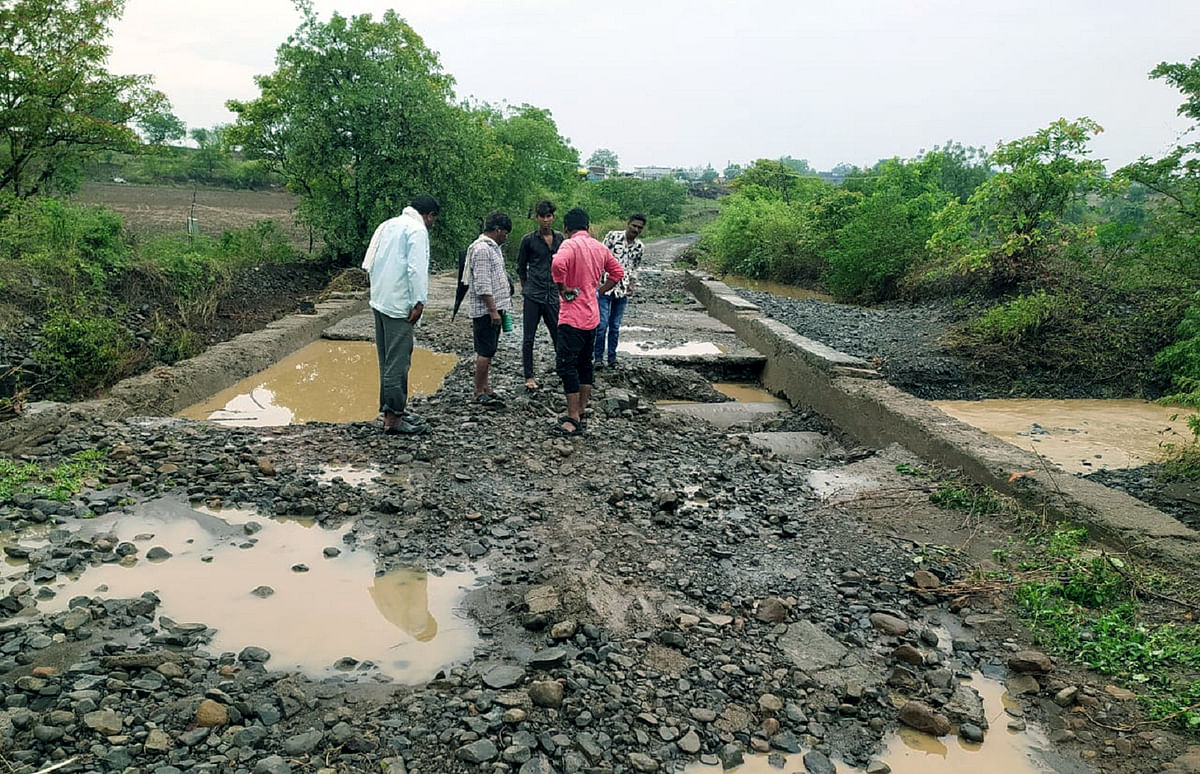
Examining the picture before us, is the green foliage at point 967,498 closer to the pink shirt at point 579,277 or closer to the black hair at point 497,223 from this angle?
the pink shirt at point 579,277

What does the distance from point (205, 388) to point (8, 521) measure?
3.33 metres

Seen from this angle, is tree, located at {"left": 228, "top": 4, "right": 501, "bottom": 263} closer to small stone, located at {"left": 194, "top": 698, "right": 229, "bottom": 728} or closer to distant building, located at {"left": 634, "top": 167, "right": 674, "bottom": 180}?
small stone, located at {"left": 194, "top": 698, "right": 229, "bottom": 728}

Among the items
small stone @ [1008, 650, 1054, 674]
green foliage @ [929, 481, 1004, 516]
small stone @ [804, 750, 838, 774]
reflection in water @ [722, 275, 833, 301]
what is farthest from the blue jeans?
reflection in water @ [722, 275, 833, 301]

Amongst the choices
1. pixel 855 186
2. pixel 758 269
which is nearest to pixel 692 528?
pixel 758 269

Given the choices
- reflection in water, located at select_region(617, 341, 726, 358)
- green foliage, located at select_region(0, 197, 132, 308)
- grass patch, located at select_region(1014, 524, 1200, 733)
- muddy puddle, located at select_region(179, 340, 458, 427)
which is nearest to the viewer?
grass patch, located at select_region(1014, 524, 1200, 733)

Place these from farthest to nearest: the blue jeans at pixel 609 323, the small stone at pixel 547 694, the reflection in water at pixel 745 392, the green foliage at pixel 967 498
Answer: the reflection in water at pixel 745 392, the blue jeans at pixel 609 323, the green foliage at pixel 967 498, the small stone at pixel 547 694

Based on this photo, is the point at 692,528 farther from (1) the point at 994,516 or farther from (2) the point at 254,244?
(2) the point at 254,244

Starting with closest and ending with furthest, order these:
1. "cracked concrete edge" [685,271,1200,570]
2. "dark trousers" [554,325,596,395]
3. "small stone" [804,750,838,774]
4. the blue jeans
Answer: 1. "small stone" [804,750,838,774]
2. "cracked concrete edge" [685,271,1200,570]
3. "dark trousers" [554,325,596,395]
4. the blue jeans

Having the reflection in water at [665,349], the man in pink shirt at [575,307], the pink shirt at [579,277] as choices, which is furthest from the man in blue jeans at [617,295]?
the pink shirt at [579,277]

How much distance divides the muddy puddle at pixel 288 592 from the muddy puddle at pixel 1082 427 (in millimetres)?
5111

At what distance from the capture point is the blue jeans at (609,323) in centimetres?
767

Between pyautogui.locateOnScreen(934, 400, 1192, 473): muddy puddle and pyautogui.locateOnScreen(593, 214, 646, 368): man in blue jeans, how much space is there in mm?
3438

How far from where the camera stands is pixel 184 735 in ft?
7.76

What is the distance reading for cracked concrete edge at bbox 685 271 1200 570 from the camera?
153 inches
